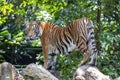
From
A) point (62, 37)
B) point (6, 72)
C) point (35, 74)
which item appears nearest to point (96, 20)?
point (62, 37)

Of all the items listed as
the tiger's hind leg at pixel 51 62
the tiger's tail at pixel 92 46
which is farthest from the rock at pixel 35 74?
the tiger's hind leg at pixel 51 62

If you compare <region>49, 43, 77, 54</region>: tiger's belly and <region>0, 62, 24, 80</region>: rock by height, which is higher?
<region>0, 62, 24, 80</region>: rock

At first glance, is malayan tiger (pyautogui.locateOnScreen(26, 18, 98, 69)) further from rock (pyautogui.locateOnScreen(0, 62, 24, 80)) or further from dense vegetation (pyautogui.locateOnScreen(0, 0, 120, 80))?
rock (pyautogui.locateOnScreen(0, 62, 24, 80))

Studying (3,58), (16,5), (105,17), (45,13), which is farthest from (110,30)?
(3,58)

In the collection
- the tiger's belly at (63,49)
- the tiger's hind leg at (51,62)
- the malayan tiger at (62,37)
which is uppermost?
the malayan tiger at (62,37)

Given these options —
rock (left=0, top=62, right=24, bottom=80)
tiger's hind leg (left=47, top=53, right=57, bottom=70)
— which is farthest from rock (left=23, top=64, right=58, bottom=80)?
tiger's hind leg (left=47, top=53, right=57, bottom=70)

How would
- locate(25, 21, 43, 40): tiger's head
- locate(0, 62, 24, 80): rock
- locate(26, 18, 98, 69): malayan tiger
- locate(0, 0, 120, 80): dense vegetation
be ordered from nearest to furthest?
locate(0, 62, 24, 80): rock, locate(26, 18, 98, 69): malayan tiger, locate(25, 21, 43, 40): tiger's head, locate(0, 0, 120, 80): dense vegetation

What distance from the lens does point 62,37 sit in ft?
19.7

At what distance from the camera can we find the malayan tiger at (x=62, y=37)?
5.56 m

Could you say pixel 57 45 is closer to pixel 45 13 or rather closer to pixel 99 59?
pixel 99 59

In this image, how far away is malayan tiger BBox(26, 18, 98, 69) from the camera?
18.3 ft

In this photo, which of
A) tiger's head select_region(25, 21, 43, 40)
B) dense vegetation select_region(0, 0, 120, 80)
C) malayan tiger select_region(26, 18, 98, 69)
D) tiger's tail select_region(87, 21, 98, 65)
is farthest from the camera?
dense vegetation select_region(0, 0, 120, 80)

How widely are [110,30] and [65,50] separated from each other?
137 cm

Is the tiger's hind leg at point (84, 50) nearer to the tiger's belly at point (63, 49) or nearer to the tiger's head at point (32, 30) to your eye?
the tiger's belly at point (63, 49)
